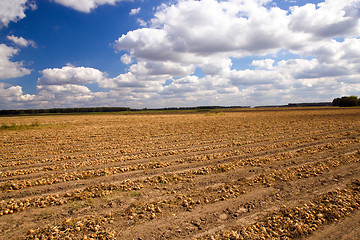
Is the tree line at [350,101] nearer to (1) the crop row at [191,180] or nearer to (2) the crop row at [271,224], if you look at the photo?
(1) the crop row at [191,180]

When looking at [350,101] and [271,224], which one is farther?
[350,101]

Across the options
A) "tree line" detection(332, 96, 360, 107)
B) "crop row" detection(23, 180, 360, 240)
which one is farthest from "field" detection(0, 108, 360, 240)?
"tree line" detection(332, 96, 360, 107)

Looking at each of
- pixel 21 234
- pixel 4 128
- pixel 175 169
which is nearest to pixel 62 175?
pixel 21 234

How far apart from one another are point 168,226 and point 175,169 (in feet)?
13.5

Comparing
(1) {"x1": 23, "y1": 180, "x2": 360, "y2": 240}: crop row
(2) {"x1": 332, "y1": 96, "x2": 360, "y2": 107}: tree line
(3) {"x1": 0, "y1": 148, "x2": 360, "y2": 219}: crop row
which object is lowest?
(1) {"x1": 23, "y1": 180, "x2": 360, "y2": 240}: crop row

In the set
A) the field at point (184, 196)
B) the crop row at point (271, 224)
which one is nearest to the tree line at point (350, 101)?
the field at point (184, 196)

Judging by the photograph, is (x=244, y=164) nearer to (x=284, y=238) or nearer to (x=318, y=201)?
(x=318, y=201)

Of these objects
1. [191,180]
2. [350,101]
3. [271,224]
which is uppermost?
[350,101]

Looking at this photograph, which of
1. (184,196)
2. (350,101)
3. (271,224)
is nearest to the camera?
(271,224)

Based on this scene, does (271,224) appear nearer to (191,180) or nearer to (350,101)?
(191,180)

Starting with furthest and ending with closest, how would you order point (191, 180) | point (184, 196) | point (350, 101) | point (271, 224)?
point (350, 101) < point (191, 180) < point (184, 196) < point (271, 224)

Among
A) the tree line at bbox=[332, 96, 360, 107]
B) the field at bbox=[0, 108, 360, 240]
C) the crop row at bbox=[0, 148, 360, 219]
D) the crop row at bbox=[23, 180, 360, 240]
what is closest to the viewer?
the crop row at bbox=[23, 180, 360, 240]

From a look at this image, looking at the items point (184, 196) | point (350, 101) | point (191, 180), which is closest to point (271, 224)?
point (184, 196)

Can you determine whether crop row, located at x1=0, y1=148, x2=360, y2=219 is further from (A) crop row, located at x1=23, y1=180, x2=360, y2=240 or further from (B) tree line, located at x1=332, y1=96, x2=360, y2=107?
(B) tree line, located at x1=332, y1=96, x2=360, y2=107
